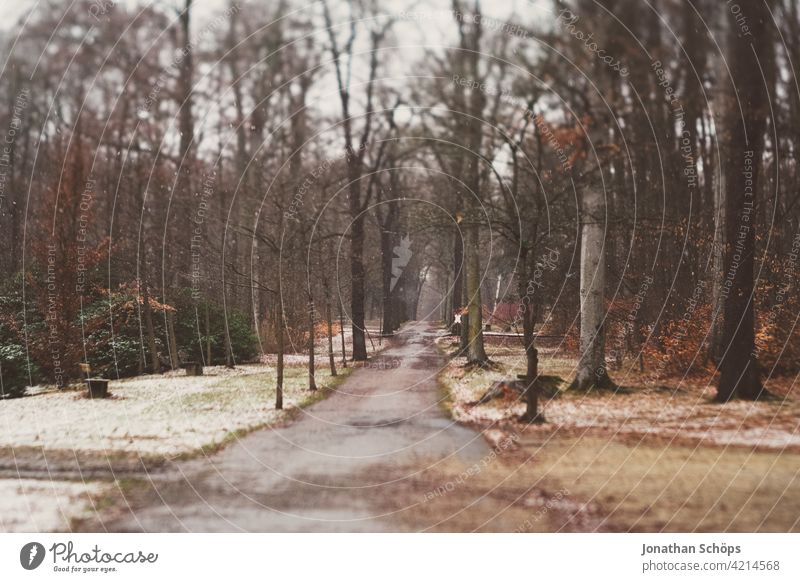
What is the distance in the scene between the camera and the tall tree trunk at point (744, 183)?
13.0 feet

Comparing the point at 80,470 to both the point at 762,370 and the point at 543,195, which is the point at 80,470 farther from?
the point at 762,370

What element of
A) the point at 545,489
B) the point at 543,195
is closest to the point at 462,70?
the point at 543,195

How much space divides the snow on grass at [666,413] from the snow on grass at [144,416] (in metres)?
1.87

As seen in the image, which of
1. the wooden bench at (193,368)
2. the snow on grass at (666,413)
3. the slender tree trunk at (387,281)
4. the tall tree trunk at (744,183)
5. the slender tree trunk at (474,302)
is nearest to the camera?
the snow on grass at (666,413)

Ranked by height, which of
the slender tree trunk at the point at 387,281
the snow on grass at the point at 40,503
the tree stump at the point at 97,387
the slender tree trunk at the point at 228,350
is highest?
the slender tree trunk at the point at 387,281

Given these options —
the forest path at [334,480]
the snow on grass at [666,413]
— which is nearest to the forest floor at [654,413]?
the snow on grass at [666,413]

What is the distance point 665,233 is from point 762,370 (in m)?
1.38

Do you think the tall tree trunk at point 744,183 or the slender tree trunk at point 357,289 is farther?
the slender tree trunk at point 357,289

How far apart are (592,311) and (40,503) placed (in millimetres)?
4608

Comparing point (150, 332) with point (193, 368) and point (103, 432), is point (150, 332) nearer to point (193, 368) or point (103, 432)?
point (193, 368)

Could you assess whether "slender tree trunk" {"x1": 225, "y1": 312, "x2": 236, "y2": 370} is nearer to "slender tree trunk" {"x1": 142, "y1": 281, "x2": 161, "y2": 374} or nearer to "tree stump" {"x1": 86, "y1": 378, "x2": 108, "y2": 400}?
"slender tree trunk" {"x1": 142, "y1": 281, "x2": 161, "y2": 374}

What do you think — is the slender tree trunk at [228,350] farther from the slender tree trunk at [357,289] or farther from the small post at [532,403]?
the small post at [532,403]

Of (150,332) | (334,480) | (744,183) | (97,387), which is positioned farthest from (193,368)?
(744,183)

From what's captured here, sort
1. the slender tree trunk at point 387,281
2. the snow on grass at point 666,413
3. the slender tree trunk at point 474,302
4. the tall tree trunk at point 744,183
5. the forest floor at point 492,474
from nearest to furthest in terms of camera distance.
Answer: the forest floor at point 492,474
the snow on grass at point 666,413
the tall tree trunk at point 744,183
the slender tree trunk at point 474,302
the slender tree trunk at point 387,281
